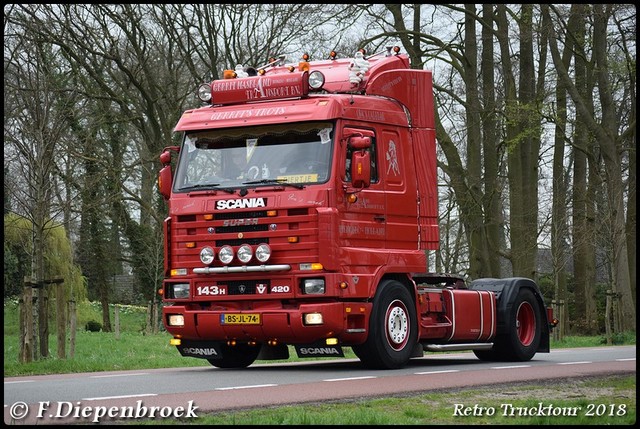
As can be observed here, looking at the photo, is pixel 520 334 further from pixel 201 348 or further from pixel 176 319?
pixel 176 319

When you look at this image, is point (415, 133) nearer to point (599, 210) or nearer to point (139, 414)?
point (139, 414)

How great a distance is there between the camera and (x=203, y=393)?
12.3m

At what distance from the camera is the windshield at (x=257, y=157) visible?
15812mm

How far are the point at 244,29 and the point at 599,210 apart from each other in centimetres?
1308

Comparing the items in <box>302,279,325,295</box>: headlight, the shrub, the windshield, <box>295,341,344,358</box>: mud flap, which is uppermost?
the windshield

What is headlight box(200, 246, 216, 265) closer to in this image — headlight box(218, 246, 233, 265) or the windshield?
headlight box(218, 246, 233, 265)

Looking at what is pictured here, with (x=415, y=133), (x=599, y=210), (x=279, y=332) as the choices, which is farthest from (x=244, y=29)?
(x=279, y=332)

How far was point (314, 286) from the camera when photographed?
51.1 ft

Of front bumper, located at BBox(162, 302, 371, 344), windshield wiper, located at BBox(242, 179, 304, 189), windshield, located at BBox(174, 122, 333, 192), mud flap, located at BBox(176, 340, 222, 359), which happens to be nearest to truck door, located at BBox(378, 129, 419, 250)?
windshield, located at BBox(174, 122, 333, 192)

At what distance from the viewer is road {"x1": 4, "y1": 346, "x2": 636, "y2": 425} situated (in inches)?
411

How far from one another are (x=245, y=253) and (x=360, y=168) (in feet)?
5.99

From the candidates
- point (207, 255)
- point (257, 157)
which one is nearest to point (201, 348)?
point (207, 255)

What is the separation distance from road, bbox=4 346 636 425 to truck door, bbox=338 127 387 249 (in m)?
1.75

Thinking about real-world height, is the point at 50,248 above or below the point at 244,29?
below
